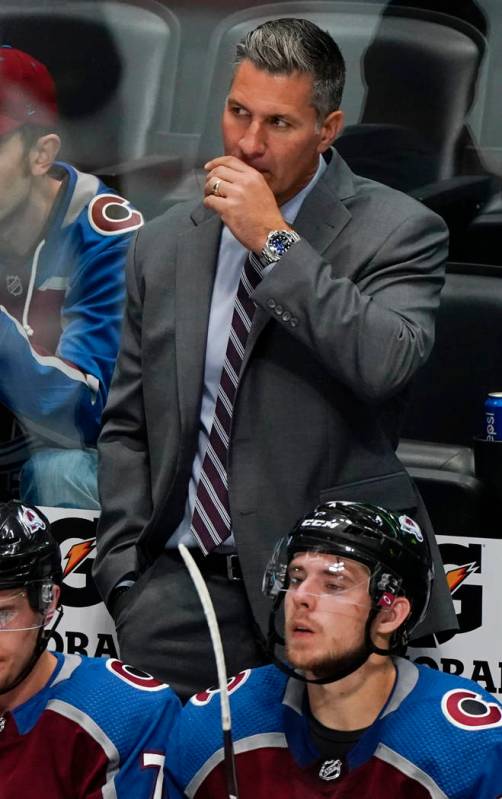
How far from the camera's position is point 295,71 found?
279 cm

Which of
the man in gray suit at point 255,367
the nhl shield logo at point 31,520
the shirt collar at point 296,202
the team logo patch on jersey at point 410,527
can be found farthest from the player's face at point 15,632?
the shirt collar at point 296,202

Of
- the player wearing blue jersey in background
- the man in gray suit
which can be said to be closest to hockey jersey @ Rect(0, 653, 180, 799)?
the man in gray suit

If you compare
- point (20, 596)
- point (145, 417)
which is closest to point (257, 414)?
point (145, 417)

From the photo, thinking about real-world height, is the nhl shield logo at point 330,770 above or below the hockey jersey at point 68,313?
above

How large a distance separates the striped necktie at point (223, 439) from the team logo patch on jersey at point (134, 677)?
0.26 metres

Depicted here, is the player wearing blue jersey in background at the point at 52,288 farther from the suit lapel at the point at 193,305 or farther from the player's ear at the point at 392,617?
the player's ear at the point at 392,617

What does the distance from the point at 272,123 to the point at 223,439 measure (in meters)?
0.58

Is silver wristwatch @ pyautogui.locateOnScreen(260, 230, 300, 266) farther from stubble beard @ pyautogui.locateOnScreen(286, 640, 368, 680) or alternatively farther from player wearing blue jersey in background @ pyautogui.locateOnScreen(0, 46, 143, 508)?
player wearing blue jersey in background @ pyautogui.locateOnScreen(0, 46, 143, 508)

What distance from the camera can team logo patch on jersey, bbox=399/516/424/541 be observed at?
264cm

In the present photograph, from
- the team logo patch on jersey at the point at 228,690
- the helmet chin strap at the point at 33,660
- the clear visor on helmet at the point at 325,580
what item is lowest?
the helmet chin strap at the point at 33,660

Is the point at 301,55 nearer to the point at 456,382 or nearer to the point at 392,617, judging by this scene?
the point at 392,617

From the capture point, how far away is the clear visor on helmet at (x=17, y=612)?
2.68m

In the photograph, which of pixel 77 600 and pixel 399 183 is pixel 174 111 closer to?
pixel 399 183

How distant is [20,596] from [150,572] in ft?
1.01
